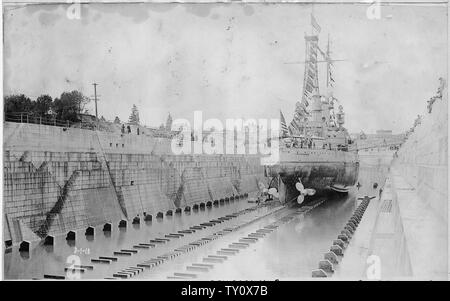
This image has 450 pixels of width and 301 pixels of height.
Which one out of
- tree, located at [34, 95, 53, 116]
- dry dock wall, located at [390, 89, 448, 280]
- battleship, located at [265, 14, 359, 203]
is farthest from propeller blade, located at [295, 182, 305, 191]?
tree, located at [34, 95, 53, 116]

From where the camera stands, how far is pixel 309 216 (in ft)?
11.7

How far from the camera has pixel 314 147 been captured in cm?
368

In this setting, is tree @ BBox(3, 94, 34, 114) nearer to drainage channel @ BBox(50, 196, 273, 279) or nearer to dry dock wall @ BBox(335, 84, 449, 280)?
drainage channel @ BBox(50, 196, 273, 279)

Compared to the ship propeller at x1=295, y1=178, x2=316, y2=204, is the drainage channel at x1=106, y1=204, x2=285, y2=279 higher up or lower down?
lower down

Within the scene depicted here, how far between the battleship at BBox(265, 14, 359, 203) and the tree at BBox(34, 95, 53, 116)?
1489 mm

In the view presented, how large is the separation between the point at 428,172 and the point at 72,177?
2.48m

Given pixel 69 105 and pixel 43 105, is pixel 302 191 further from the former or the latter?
pixel 43 105

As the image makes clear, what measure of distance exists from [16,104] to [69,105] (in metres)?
0.33

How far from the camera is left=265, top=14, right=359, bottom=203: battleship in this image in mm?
3504

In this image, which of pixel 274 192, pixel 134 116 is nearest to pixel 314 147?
pixel 274 192

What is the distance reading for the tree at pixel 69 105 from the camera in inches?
135

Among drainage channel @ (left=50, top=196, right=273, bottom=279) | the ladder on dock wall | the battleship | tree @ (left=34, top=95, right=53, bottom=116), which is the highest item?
tree @ (left=34, top=95, right=53, bottom=116)

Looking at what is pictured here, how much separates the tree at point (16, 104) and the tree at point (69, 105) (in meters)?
0.18

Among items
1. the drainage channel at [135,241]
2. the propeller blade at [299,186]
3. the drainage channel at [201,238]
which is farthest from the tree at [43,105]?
the propeller blade at [299,186]
